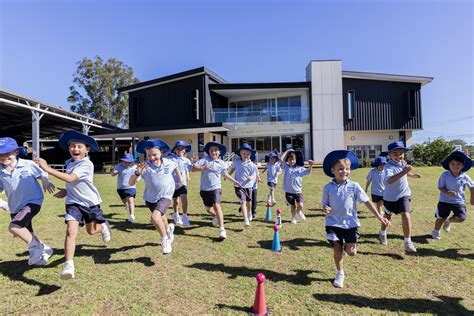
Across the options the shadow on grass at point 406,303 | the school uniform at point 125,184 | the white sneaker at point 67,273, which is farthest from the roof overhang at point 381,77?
the white sneaker at point 67,273

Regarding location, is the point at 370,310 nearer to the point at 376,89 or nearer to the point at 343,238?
the point at 343,238

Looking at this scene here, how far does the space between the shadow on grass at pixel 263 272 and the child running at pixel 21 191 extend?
214 cm

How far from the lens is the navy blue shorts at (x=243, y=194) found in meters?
6.56

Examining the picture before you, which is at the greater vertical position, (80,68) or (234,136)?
(80,68)

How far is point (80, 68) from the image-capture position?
148 feet

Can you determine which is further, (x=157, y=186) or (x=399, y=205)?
(x=399, y=205)

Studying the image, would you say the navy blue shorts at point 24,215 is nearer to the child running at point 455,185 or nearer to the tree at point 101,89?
the child running at point 455,185

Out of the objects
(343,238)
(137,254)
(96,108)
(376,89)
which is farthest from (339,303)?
(96,108)

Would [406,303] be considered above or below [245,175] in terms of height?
below

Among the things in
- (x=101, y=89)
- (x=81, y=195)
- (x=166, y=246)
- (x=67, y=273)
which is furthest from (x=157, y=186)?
(x=101, y=89)

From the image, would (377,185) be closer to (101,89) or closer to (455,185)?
(455,185)

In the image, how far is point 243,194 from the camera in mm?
6602

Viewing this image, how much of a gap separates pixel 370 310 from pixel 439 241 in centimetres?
321

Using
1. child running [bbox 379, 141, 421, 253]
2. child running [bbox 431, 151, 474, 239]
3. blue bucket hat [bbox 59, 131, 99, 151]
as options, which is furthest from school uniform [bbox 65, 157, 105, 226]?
child running [bbox 431, 151, 474, 239]
